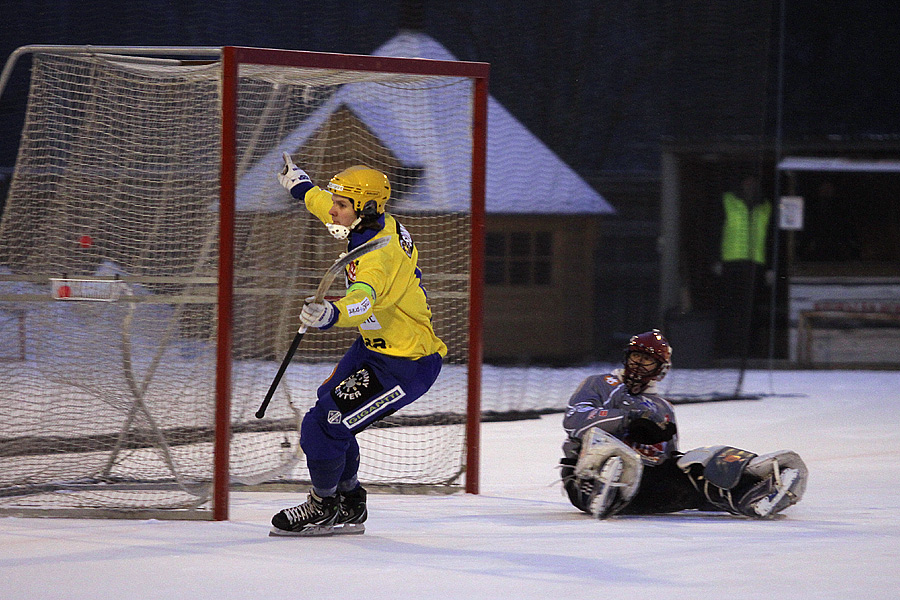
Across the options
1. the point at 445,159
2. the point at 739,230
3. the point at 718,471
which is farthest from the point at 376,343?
the point at 739,230

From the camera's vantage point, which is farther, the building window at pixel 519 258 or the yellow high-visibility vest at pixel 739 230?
the building window at pixel 519 258

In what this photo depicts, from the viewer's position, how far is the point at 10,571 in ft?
10.5

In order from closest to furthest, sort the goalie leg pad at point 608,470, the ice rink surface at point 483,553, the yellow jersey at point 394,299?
1. the ice rink surface at point 483,553
2. the yellow jersey at point 394,299
3. the goalie leg pad at point 608,470

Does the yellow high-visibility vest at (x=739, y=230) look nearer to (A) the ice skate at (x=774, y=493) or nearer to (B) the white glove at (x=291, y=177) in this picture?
(A) the ice skate at (x=774, y=493)

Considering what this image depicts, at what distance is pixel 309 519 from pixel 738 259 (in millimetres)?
6809

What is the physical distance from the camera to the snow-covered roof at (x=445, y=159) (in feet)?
18.9

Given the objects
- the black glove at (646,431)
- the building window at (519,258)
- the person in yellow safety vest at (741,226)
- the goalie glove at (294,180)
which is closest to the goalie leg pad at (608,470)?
the black glove at (646,431)

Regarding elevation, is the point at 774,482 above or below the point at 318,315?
below

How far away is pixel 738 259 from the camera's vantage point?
9688 millimetres

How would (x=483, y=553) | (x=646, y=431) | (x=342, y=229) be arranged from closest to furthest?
1. (x=483, y=553)
2. (x=342, y=229)
3. (x=646, y=431)

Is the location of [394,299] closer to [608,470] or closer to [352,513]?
[352,513]

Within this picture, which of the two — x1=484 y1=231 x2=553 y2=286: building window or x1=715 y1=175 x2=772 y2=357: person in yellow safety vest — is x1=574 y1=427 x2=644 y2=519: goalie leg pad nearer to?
x1=715 y1=175 x2=772 y2=357: person in yellow safety vest

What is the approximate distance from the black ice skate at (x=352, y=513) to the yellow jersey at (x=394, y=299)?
56 cm

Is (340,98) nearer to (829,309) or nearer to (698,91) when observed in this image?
(698,91)
